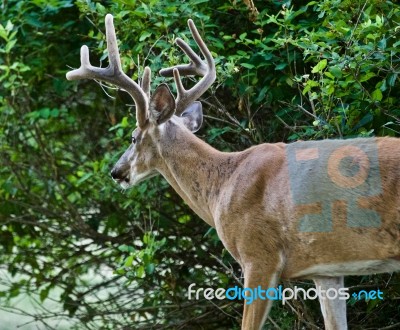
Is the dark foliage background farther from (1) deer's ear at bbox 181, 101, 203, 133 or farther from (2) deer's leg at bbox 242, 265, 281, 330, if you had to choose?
(2) deer's leg at bbox 242, 265, 281, 330

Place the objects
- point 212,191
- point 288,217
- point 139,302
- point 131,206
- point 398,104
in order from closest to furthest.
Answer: point 288,217, point 212,191, point 398,104, point 131,206, point 139,302

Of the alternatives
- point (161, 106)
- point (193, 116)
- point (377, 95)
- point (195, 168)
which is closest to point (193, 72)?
point (193, 116)

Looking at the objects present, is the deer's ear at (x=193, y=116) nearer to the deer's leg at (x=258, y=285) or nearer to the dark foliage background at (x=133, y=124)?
the dark foliage background at (x=133, y=124)

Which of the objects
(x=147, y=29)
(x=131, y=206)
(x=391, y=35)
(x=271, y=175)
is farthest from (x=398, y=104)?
(x=131, y=206)

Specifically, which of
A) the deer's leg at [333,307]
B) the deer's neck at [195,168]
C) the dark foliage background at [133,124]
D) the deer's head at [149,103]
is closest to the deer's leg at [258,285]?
the deer's leg at [333,307]

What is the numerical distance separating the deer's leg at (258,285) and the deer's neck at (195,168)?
2.03 ft

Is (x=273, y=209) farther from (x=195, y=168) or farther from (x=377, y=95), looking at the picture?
(x=377, y=95)

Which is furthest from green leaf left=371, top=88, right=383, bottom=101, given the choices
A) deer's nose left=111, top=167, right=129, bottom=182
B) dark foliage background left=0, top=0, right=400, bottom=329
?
deer's nose left=111, top=167, right=129, bottom=182

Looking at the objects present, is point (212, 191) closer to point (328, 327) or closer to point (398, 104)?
point (328, 327)

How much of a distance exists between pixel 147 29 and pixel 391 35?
190 cm

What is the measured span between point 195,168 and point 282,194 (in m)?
0.81

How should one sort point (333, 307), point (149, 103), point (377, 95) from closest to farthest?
point (333, 307), point (149, 103), point (377, 95)

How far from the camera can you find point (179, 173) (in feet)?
22.3

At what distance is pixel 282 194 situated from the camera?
6105 millimetres
